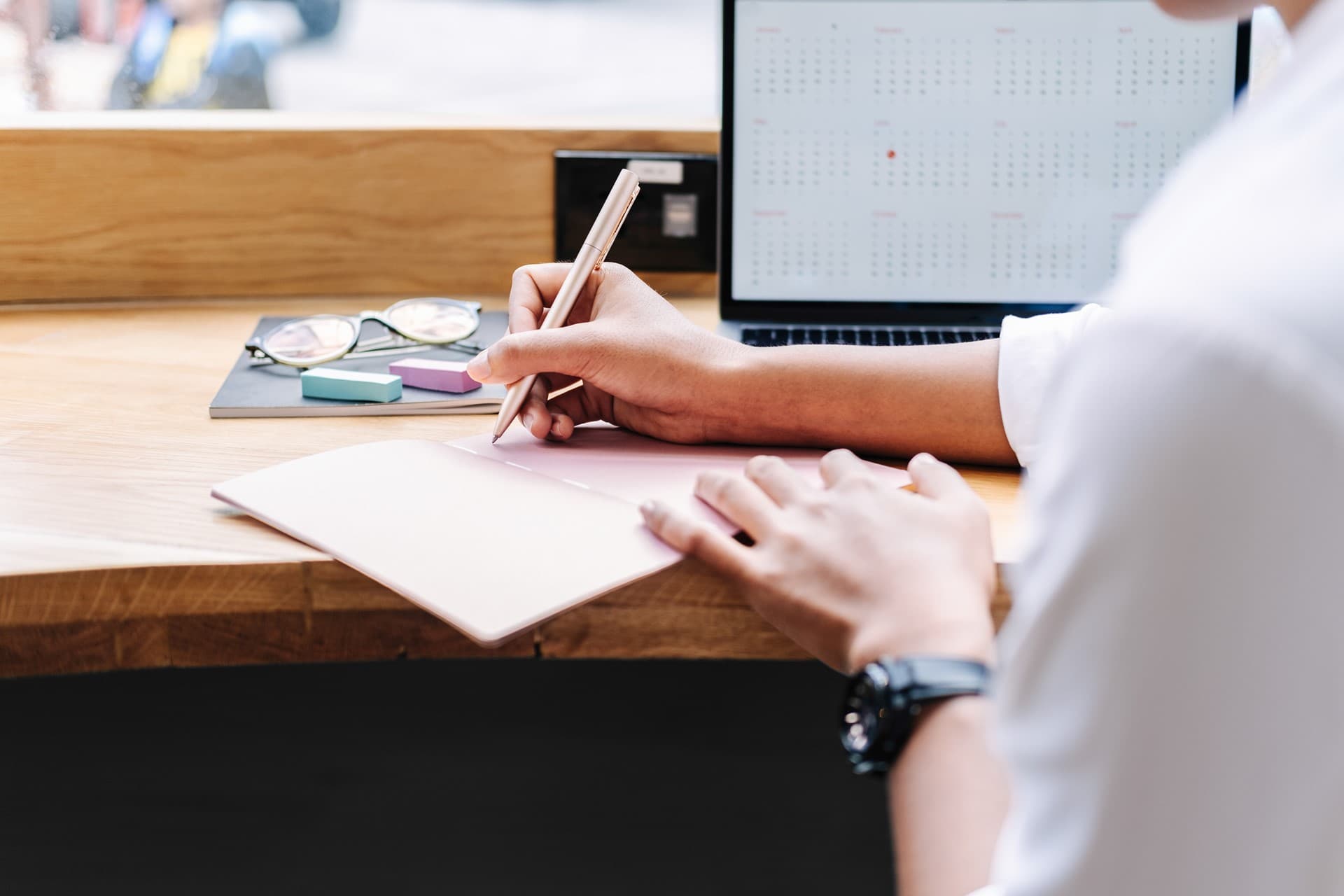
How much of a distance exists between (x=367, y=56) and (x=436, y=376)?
73 cm

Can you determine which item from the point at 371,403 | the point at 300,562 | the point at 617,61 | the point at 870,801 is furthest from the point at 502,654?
the point at 617,61

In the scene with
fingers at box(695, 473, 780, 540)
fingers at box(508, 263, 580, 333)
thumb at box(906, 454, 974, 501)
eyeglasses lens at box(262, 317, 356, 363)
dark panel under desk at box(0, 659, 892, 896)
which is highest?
fingers at box(508, 263, 580, 333)

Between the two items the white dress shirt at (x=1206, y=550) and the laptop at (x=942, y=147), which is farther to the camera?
the laptop at (x=942, y=147)

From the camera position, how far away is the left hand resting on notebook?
20.2 inches

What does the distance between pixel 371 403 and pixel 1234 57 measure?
82 cm

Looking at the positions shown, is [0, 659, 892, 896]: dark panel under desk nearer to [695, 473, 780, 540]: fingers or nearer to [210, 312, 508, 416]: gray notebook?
[210, 312, 508, 416]: gray notebook

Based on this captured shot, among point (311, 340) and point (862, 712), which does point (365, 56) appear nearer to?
point (311, 340)

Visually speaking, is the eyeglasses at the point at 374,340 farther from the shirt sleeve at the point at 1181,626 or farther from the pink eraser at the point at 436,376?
the shirt sleeve at the point at 1181,626

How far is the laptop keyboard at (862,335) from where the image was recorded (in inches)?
39.7

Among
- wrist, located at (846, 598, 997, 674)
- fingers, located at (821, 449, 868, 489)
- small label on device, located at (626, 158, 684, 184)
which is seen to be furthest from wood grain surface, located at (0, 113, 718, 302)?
wrist, located at (846, 598, 997, 674)

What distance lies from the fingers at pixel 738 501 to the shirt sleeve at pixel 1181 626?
0.26 metres

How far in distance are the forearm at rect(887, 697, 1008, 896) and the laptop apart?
23.9 inches

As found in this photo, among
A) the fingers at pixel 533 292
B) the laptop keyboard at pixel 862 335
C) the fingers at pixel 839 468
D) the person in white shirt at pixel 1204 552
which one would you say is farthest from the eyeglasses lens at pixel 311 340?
the person in white shirt at pixel 1204 552

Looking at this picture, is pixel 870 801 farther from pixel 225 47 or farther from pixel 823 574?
pixel 225 47
